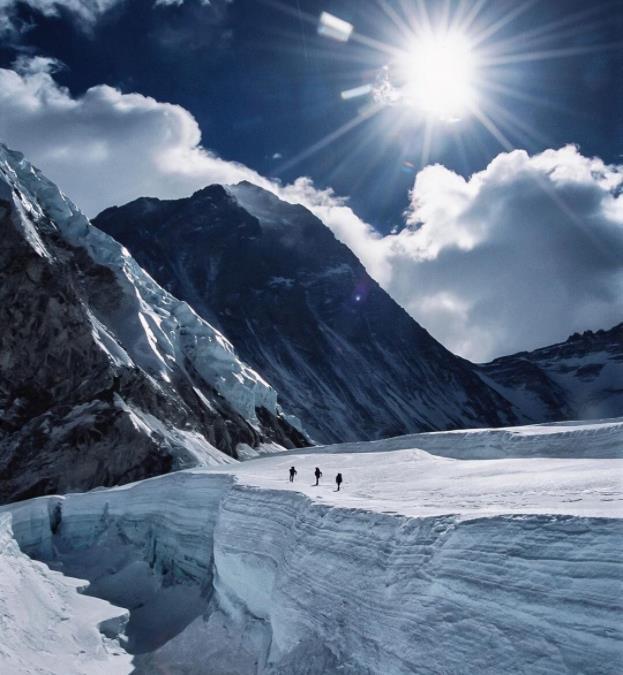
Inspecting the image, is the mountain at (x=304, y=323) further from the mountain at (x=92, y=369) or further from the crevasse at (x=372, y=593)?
the crevasse at (x=372, y=593)

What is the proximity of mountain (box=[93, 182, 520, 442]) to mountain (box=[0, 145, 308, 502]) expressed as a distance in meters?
47.1

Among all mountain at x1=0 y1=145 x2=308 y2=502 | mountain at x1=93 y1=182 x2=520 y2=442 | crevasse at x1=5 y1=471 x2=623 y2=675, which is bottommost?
crevasse at x1=5 y1=471 x2=623 y2=675

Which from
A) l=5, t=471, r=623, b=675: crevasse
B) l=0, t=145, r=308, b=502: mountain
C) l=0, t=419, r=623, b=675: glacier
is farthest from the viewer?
l=0, t=145, r=308, b=502: mountain

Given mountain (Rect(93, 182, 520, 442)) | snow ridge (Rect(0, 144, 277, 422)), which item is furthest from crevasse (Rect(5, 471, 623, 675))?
mountain (Rect(93, 182, 520, 442))

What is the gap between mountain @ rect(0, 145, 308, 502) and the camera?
5812 cm

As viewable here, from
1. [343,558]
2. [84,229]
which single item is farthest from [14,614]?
[84,229]

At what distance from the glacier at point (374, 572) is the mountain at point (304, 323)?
101 m

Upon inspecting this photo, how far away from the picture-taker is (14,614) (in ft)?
63.9

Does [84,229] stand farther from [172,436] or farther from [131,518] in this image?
[131,518]

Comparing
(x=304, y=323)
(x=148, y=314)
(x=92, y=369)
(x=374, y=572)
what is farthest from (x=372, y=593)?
(x=304, y=323)

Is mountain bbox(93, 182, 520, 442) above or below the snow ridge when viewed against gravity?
above

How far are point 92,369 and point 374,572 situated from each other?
58706mm

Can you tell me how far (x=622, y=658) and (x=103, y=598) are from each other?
2539 cm

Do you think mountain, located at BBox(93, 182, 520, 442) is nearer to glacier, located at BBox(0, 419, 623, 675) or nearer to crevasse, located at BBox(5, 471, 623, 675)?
glacier, located at BBox(0, 419, 623, 675)
